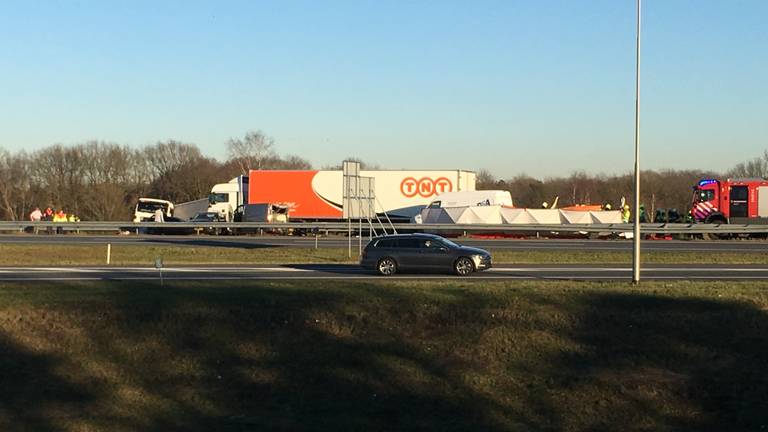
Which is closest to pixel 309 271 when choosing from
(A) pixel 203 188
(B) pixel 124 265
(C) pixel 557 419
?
(B) pixel 124 265

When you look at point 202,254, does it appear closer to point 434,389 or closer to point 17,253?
point 17,253

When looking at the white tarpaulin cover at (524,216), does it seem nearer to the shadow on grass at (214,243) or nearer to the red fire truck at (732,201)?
the red fire truck at (732,201)

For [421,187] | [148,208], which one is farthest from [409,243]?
[148,208]

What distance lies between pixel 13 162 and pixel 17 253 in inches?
2461

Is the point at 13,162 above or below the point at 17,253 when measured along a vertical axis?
above

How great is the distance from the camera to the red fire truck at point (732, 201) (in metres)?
49.9

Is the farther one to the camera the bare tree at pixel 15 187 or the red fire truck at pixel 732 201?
the bare tree at pixel 15 187

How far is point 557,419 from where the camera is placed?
13.5 metres

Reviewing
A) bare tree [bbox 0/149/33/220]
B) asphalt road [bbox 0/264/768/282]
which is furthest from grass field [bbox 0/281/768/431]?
bare tree [bbox 0/149/33/220]

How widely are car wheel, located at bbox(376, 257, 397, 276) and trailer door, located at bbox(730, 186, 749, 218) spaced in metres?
29.9

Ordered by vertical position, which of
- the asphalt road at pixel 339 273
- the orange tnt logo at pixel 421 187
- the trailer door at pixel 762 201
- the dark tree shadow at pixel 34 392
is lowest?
the dark tree shadow at pixel 34 392

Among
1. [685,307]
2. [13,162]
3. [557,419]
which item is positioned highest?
[13,162]

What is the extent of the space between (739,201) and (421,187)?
67.3ft

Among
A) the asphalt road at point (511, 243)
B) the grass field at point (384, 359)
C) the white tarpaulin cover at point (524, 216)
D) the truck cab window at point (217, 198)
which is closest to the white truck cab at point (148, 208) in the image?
the truck cab window at point (217, 198)
